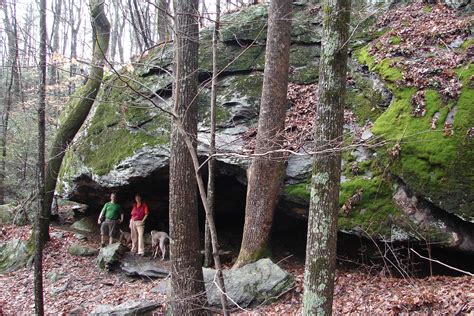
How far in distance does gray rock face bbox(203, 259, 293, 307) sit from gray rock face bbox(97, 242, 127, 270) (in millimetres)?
4164

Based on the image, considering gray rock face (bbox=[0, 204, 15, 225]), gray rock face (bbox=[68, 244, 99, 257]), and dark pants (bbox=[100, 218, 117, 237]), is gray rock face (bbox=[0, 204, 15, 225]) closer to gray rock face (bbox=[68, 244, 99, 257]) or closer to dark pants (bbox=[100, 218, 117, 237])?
gray rock face (bbox=[68, 244, 99, 257])

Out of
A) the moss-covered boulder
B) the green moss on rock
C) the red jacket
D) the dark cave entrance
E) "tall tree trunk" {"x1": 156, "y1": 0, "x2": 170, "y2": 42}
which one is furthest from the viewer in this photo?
the red jacket

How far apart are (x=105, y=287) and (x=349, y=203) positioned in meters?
6.71

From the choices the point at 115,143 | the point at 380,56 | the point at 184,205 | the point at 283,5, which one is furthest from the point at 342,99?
the point at 115,143

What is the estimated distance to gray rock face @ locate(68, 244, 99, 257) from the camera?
482 inches

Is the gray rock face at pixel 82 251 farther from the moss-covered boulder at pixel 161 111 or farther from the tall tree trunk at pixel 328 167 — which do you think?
the tall tree trunk at pixel 328 167

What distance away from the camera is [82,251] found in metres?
12.3

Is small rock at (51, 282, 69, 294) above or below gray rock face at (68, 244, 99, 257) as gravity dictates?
below

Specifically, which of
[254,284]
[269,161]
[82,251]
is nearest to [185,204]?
[254,284]

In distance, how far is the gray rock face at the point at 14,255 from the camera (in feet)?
40.2

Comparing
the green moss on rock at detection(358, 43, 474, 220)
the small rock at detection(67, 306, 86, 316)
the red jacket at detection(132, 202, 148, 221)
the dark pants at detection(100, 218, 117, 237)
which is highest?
the green moss on rock at detection(358, 43, 474, 220)

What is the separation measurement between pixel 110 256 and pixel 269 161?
18.5 ft

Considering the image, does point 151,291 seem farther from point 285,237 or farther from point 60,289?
point 285,237

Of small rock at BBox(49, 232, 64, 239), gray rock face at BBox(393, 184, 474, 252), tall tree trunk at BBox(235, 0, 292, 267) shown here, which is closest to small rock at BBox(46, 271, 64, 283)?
small rock at BBox(49, 232, 64, 239)
